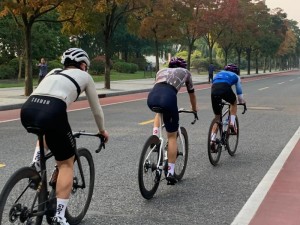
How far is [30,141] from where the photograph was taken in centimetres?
924

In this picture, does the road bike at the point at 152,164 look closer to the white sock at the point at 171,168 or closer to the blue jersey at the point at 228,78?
the white sock at the point at 171,168

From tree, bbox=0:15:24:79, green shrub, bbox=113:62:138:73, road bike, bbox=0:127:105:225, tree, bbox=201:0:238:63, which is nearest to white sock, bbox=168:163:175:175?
road bike, bbox=0:127:105:225

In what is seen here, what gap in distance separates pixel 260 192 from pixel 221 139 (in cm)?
193

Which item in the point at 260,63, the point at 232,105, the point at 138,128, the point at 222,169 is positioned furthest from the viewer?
the point at 260,63

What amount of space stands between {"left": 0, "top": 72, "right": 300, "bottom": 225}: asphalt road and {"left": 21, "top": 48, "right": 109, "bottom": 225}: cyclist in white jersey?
89 centimetres

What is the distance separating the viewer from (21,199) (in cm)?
357

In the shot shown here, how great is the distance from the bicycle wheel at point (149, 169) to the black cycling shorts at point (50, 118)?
1525 mm

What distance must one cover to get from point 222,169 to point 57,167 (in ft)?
12.1

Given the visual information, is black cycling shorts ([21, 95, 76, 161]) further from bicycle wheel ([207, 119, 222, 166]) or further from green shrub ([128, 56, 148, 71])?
green shrub ([128, 56, 148, 71])

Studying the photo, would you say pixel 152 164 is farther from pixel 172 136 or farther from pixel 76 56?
pixel 76 56

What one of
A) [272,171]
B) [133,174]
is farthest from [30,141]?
[272,171]

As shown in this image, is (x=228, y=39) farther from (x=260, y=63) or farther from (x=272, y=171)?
(x=260, y=63)

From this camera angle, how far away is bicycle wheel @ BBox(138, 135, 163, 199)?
5.14m

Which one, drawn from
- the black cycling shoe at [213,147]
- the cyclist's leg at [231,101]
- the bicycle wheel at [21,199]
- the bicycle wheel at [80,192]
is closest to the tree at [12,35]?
the cyclist's leg at [231,101]
